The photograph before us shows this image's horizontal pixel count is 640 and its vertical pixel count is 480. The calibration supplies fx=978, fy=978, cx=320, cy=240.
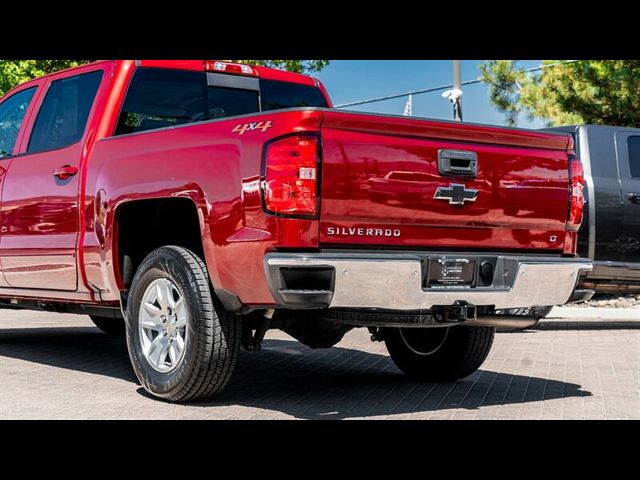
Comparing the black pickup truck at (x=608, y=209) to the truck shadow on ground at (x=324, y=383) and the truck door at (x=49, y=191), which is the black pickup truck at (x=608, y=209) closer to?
the truck shadow on ground at (x=324, y=383)

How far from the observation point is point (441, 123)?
205 inches

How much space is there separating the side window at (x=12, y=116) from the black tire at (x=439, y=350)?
10.5 feet

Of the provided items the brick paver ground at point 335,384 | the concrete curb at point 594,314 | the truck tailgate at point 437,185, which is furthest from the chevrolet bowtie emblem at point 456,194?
the concrete curb at point 594,314

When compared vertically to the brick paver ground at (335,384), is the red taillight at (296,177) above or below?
above

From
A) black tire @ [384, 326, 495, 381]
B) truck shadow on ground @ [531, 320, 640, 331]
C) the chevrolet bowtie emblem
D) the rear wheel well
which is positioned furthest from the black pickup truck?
the rear wheel well

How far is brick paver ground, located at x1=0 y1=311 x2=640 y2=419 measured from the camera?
17.9 ft

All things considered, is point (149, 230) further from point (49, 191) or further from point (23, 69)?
point (23, 69)

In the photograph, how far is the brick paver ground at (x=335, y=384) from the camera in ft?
17.9

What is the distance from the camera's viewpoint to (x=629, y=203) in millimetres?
9992

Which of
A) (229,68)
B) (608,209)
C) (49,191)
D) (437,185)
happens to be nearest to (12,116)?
(49,191)

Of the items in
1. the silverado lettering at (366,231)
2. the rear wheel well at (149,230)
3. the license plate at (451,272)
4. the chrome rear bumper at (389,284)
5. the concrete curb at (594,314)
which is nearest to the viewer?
the chrome rear bumper at (389,284)
